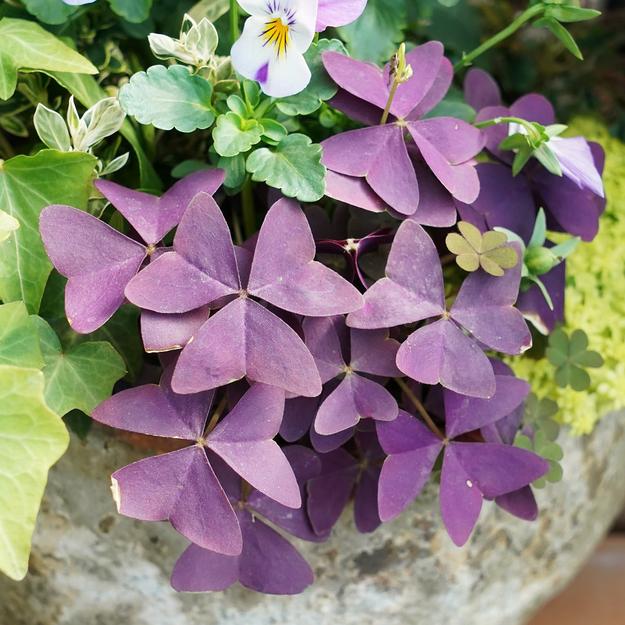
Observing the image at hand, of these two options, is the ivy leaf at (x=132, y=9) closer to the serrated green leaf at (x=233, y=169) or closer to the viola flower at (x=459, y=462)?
the serrated green leaf at (x=233, y=169)

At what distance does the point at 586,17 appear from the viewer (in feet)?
2.13

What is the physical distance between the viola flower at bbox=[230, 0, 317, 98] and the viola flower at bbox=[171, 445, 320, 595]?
0.30m

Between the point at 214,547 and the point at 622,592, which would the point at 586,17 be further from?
the point at 622,592

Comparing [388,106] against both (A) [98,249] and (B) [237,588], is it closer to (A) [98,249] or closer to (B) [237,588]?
(A) [98,249]

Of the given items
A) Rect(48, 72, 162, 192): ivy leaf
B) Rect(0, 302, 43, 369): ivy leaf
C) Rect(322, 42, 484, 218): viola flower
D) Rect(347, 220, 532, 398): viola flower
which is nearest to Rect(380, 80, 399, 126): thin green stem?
Rect(322, 42, 484, 218): viola flower

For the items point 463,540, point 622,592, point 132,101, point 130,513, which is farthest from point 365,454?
point 622,592

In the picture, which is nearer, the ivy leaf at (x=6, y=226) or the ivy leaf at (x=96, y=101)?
the ivy leaf at (x=6, y=226)

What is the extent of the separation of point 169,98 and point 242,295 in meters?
0.18

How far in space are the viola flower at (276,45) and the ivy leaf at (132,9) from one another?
20cm

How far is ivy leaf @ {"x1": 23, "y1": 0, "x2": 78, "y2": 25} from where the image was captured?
694 millimetres

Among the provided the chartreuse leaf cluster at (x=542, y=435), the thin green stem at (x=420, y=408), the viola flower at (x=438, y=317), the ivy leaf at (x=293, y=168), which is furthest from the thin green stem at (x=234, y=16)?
the chartreuse leaf cluster at (x=542, y=435)

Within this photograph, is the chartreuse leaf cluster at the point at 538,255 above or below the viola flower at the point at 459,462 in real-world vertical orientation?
above

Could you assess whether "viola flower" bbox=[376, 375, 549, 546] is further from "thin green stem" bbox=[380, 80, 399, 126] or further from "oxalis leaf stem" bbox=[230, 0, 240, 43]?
"oxalis leaf stem" bbox=[230, 0, 240, 43]

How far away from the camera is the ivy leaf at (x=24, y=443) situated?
0.51 metres
